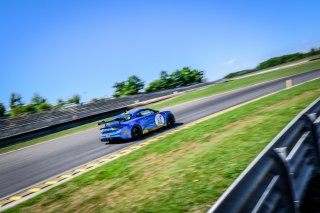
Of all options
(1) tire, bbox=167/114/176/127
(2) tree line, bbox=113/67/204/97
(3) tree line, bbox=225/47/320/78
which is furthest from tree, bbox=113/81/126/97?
(1) tire, bbox=167/114/176/127

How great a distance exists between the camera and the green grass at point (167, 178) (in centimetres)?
456

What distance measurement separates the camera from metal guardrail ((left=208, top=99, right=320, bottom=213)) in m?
2.29

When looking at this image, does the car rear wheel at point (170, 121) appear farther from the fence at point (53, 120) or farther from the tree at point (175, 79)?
the tree at point (175, 79)

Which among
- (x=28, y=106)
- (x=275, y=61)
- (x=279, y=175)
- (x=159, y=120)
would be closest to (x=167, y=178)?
(x=279, y=175)

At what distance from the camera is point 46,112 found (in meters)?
36.6

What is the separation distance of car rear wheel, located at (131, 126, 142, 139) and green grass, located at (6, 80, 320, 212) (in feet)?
9.86

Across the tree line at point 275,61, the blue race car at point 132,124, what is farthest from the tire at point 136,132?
the tree line at point 275,61

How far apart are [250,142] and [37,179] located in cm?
613

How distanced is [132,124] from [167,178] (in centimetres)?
631

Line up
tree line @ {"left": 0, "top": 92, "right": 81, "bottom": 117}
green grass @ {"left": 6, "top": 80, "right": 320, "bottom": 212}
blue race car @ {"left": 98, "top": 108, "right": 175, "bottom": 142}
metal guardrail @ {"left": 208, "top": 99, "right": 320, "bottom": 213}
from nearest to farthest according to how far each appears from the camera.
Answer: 1. metal guardrail @ {"left": 208, "top": 99, "right": 320, "bottom": 213}
2. green grass @ {"left": 6, "top": 80, "right": 320, "bottom": 212}
3. blue race car @ {"left": 98, "top": 108, "right": 175, "bottom": 142}
4. tree line @ {"left": 0, "top": 92, "right": 81, "bottom": 117}

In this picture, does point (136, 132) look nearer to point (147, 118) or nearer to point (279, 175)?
point (147, 118)

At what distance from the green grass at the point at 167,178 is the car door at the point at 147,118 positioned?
3.62m

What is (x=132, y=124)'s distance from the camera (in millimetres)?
11648

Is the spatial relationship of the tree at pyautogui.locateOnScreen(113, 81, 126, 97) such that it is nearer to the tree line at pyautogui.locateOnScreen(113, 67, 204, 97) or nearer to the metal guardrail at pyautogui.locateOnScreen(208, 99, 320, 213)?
the tree line at pyautogui.locateOnScreen(113, 67, 204, 97)
